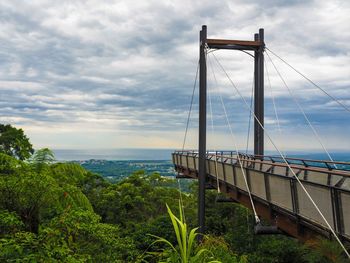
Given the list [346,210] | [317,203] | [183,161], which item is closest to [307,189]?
[317,203]

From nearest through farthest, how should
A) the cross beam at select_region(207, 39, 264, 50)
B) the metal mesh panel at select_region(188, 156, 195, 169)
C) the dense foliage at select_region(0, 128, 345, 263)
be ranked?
the dense foliage at select_region(0, 128, 345, 263), the cross beam at select_region(207, 39, 264, 50), the metal mesh panel at select_region(188, 156, 195, 169)

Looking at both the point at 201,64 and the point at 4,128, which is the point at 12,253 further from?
the point at 4,128

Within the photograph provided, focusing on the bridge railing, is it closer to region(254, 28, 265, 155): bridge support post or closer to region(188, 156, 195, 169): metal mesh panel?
region(254, 28, 265, 155): bridge support post

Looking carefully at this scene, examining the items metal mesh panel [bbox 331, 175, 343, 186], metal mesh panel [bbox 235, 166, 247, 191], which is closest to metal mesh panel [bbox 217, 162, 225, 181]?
metal mesh panel [bbox 235, 166, 247, 191]

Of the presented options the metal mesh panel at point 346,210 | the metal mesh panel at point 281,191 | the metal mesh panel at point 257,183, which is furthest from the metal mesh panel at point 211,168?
the metal mesh panel at point 346,210

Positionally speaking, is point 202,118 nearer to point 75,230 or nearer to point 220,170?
point 220,170

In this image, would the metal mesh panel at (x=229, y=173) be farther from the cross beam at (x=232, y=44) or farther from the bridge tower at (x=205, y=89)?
the cross beam at (x=232, y=44)

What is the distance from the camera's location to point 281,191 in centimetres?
820

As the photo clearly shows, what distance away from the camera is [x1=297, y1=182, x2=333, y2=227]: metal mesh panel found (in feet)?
20.0

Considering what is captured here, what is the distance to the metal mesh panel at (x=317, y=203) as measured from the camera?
610cm

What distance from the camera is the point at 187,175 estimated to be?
21.8 m

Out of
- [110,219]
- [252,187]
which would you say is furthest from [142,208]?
[252,187]

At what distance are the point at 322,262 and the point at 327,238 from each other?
3.43 meters

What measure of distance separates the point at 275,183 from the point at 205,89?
8217mm
